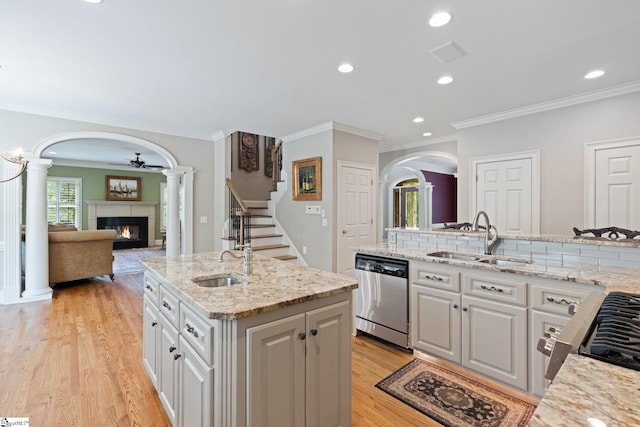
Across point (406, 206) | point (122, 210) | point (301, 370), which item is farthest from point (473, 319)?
point (122, 210)

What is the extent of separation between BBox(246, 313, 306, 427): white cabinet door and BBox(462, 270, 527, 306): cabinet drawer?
1522 mm

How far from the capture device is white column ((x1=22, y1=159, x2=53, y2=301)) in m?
4.29

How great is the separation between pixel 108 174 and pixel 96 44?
860 centimetres

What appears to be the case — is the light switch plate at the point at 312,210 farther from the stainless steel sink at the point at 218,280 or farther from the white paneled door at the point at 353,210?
the stainless steel sink at the point at 218,280

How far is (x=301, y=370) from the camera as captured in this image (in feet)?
4.93

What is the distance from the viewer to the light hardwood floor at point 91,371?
2.00m

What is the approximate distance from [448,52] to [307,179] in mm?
2985

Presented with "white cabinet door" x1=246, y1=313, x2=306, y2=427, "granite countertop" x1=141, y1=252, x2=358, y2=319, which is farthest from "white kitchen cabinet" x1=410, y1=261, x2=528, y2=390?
"white cabinet door" x1=246, y1=313, x2=306, y2=427

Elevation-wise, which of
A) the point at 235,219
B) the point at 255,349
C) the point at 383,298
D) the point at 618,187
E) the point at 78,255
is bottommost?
the point at 383,298

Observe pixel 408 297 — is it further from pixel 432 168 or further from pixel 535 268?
pixel 432 168

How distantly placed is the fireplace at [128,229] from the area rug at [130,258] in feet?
1.12

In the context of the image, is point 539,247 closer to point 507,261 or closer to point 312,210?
point 507,261

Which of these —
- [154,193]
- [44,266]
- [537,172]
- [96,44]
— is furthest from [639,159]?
[154,193]

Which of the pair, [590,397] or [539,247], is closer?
[590,397]
